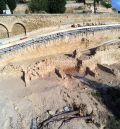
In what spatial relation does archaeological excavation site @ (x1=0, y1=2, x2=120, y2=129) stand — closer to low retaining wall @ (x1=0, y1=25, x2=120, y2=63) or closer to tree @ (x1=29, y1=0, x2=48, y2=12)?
low retaining wall @ (x1=0, y1=25, x2=120, y2=63)

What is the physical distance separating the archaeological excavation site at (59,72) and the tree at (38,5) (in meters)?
3.90

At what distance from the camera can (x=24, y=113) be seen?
2573 cm

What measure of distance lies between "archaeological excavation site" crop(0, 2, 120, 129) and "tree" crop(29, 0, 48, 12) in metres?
3.90

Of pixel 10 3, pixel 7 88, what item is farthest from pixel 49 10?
pixel 7 88

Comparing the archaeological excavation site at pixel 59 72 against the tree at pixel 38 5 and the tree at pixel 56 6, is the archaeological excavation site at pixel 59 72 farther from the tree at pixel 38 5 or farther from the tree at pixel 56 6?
the tree at pixel 38 5

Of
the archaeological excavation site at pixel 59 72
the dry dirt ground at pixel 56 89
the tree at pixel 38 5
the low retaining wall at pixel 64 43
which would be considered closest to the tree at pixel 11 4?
the tree at pixel 38 5

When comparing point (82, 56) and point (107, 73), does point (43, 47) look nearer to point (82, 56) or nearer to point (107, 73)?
point (82, 56)

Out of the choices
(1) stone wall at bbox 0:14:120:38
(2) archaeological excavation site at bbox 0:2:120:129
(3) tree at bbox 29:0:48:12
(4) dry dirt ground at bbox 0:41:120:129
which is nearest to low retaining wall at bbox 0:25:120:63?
(2) archaeological excavation site at bbox 0:2:120:129

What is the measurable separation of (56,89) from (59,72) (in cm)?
257

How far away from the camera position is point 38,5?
4481cm

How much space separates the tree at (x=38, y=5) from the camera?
44875mm

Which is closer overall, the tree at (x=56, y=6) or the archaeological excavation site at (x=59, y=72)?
the archaeological excavation site at (x=59, y=72)

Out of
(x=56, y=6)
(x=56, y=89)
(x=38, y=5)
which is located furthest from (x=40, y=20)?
(x=56, y=89)

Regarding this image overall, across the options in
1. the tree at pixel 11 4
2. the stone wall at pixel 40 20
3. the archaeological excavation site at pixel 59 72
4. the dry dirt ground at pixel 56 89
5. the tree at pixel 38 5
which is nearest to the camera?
the dry dirt ground at pixel 56 89
